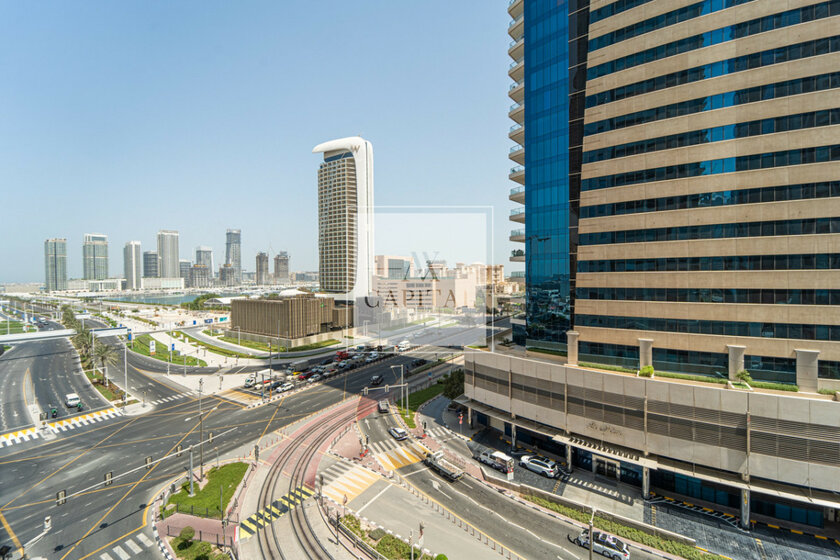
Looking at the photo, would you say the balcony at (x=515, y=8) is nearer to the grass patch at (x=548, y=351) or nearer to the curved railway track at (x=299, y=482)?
the grass patch at (x=548, y=351)

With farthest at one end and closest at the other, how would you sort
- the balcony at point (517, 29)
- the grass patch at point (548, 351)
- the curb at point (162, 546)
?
the balcony at point (517, 29) < the grass patch at point (548, 351) < the curb at point (162, 546)

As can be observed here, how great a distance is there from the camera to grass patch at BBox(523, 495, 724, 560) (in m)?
23.3

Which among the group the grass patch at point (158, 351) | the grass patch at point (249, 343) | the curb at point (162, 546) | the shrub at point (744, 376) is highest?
the shrub at point (744, 376)

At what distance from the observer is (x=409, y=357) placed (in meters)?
83.1

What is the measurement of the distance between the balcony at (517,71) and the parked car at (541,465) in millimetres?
47382

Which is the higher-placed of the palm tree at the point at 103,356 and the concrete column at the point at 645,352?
the concrete column at the point at 645,352

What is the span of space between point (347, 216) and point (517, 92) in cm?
6907

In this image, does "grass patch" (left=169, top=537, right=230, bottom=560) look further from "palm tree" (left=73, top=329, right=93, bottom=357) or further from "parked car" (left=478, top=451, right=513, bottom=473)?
"palm tree" (left=73, top=329, right=93, bottom=357)

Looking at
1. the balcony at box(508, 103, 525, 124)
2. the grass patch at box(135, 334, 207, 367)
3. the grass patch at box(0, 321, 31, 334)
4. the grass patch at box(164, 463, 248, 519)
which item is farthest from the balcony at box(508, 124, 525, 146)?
the grass patch at box(0, 321, 31, 334)

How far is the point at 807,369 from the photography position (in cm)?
2747

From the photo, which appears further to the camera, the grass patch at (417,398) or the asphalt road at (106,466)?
the grass patch at (417,398)

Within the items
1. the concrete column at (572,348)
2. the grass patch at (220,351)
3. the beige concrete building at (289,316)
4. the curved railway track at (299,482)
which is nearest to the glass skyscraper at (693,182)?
the concrete column at (572,348)

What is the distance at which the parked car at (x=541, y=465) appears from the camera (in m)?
33.7

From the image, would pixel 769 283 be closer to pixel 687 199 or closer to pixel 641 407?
pixel 687 199
